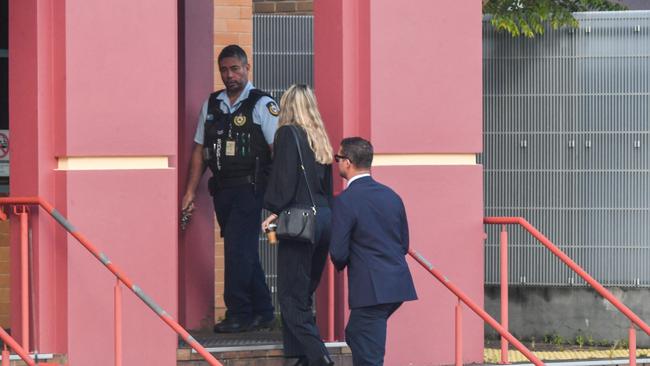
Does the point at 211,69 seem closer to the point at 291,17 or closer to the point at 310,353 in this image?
the point at 291,17

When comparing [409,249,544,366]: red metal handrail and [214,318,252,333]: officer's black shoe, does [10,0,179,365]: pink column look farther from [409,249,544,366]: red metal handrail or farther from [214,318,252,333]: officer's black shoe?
[409,249,544,366]: red metal handrail

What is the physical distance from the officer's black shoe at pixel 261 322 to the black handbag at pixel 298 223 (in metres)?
1.57

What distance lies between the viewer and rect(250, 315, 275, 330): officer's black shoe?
10.5m

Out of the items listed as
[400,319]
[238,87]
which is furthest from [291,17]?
[400,319]

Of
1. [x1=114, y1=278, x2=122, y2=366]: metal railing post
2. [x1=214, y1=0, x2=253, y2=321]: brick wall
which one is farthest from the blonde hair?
[x1=214, y1=0, x2=253, y2=321]: brick wall

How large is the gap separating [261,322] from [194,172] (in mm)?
1102

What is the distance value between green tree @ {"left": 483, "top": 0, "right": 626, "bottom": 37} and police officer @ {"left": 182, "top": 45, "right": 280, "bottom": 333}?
2488 mm

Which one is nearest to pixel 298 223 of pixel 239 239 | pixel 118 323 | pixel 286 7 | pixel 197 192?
pixel 118 323

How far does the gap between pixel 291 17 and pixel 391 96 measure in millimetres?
2459

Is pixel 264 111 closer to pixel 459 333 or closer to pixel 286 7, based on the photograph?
pixel 459 333

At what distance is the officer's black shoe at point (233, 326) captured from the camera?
407 inches

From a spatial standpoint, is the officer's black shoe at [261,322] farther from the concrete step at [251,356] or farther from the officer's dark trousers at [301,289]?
the officer's dark trousers at [301,289]

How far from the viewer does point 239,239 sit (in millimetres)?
10195

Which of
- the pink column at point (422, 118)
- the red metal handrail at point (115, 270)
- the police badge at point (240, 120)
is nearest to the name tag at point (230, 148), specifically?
the police badge at point (240, 120)
